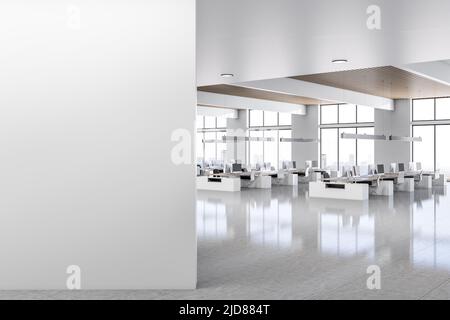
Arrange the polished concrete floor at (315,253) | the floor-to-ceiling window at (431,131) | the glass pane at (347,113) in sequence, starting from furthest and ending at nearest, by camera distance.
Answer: the glass pane at (347,113), the floor-to-ceiling window at (431,131), the polished concrete floor at (315,253)

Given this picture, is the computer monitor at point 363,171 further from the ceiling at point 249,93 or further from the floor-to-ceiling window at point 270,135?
the floor-to-ceiling window at point 270,135

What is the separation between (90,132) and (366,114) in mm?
18083

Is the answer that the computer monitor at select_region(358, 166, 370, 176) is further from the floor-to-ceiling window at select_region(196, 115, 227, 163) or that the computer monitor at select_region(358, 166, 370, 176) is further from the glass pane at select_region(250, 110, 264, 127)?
the floor-to-ceiling window at select_region(196, 115, 227, 163)

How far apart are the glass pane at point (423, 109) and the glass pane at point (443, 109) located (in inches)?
8.8

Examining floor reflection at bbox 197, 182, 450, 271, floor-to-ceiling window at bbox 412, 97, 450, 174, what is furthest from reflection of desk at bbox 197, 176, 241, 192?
floor-to-ceiling window at bbox 412, 97, 450, 174

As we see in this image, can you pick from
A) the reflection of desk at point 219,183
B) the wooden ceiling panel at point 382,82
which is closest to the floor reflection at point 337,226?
the reflection of desk at point 219,183

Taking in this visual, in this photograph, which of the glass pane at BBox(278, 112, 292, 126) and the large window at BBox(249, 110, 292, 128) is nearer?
the glass pane at BBox(278, 112, 292, 126)

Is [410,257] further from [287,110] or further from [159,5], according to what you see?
[287,110]

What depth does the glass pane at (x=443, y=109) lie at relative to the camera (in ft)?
60.8

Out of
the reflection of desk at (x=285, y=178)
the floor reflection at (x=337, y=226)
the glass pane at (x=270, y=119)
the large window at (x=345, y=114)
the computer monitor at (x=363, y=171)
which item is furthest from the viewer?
the glass pane at (x=270, y=119)

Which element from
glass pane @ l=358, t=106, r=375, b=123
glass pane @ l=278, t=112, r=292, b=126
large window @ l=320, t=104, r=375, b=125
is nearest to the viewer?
glass pane @ l=358, t=106, r=375, b=123

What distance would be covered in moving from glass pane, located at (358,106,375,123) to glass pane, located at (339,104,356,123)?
0.26m

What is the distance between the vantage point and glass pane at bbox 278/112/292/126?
75.5ft

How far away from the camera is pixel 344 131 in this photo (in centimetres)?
2155
